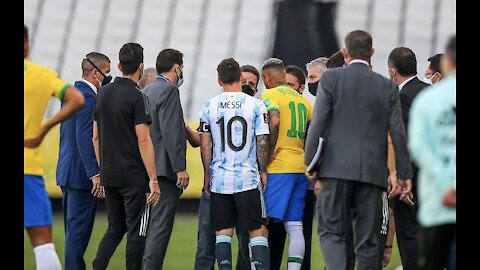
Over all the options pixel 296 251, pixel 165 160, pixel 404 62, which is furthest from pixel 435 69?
pixel 165 160

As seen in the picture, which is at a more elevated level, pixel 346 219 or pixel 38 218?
pixel 346 219

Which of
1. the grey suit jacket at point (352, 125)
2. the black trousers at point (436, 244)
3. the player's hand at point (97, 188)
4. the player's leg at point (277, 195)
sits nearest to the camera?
the black trousers at point (436, 244)

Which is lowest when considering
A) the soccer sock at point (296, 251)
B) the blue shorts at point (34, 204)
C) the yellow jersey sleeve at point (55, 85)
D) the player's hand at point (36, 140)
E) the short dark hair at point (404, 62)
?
the soccer sock at point (296, 251)

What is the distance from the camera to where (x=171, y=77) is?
324 inches

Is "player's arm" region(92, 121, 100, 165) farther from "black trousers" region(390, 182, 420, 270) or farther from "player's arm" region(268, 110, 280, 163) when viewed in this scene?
"black trousers" region(390, 182, 420, 270)

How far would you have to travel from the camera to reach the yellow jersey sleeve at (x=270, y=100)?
8398mm

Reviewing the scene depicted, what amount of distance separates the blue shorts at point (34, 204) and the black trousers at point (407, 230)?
3.11 m

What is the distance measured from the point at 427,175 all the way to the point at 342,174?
1625 millimetres

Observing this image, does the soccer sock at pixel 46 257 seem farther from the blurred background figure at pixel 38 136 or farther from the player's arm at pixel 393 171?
the player's arm at pixel 393 171

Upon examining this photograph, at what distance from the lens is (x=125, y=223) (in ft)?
25.7

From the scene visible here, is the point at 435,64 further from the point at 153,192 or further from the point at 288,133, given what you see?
the point at 153,192

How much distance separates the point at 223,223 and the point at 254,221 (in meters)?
0.25

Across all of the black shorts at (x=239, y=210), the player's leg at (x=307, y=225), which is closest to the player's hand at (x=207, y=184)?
the black shorts at (x=239, y=210)
